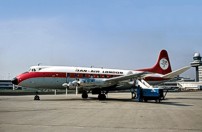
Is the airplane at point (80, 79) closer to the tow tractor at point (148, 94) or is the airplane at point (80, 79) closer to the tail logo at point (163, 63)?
the tow tractor at point (148, 94)

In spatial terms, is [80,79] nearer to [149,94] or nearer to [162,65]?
[149,94]

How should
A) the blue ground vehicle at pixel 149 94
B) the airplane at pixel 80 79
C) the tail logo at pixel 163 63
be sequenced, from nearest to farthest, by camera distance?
the blue ground vehicle at pixel 149 94 < the airplane at pixel 80 79 < the tail logo at pixel 163 63

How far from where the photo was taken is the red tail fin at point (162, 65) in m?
39.6

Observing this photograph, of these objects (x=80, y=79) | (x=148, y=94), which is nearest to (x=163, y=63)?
(x=148, y=94)

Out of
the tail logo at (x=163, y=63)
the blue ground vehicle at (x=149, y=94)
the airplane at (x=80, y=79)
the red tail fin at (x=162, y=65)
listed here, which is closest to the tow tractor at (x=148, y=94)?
the blue ground vehicle at (x=149, y=94)

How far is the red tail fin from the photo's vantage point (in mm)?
39578

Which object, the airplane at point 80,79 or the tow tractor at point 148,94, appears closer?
the tow tractor at point 148,94

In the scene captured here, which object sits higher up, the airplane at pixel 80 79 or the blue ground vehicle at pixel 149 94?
the airplane at pixel 80 79

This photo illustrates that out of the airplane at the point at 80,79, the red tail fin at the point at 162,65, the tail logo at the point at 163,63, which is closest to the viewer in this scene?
the airplane at the point at 80,79

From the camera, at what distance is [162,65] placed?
4003 centimetres

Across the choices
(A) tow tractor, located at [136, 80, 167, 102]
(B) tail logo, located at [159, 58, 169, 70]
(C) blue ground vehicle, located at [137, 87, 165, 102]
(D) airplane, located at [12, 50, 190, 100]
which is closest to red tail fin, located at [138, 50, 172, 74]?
(B) tail logo, located at [159, 58, 169, 70]

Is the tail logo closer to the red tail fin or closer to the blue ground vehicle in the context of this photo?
the red tail fin

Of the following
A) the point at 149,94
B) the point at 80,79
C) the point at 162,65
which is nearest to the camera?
the point at 149,94

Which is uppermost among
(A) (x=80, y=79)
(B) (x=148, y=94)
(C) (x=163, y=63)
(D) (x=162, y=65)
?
(C) (x=163, y=63)
